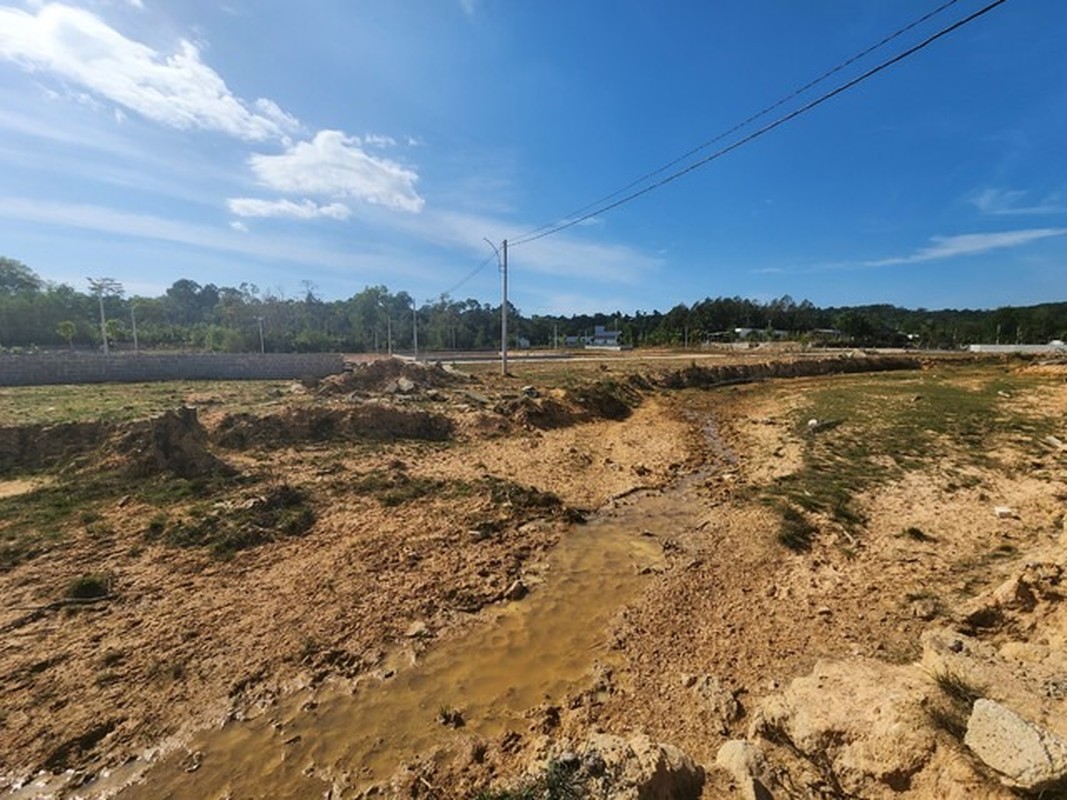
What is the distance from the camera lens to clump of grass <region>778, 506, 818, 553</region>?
9164 mm

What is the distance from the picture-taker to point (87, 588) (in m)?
7.27

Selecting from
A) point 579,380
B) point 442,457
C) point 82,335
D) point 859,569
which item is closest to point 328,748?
point 859,569

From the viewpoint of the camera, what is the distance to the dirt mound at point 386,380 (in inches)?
936

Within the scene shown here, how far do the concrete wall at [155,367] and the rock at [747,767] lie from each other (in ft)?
103

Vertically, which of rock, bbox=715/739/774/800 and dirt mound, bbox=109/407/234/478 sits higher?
dirt mound, bbox=109/407/234/478

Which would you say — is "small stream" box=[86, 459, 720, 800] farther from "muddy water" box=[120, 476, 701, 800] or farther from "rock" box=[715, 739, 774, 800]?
"rock" box=[715, 739, 774, 800]

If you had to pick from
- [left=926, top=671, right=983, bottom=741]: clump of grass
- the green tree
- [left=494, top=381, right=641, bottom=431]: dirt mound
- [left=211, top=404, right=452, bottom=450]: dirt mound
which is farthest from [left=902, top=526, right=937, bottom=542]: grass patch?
the green tree

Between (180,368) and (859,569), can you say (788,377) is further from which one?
(180,368)

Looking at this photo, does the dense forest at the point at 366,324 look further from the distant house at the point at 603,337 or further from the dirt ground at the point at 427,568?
the dirt ground at the point at 427,568

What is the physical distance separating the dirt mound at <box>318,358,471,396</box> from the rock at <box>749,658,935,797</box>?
818 inches

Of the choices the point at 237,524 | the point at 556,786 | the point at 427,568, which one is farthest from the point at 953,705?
the point at 237,524

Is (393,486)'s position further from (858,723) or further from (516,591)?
(858,723)

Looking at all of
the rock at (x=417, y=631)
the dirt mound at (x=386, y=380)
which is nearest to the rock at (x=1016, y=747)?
the rock at (x=417, y=631)

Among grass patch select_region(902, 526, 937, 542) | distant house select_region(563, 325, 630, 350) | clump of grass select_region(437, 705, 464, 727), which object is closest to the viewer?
clump of grass select_region(437, 705, 464, 727)
